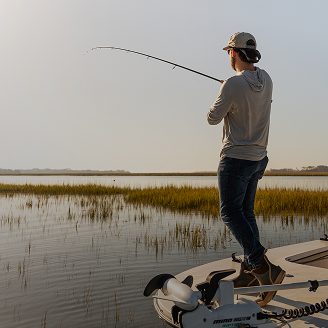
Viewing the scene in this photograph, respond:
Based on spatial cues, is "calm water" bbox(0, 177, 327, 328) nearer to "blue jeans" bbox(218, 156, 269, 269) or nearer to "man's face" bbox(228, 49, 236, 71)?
"blue jeans" bbox(218, 156, 269, 269)

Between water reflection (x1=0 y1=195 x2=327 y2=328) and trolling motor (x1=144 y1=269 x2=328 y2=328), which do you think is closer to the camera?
trolling motor (x1=144 y1=269 x2=328 y2=328)

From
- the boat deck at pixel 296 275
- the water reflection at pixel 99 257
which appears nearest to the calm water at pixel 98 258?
the water reflection at pixel 99 257

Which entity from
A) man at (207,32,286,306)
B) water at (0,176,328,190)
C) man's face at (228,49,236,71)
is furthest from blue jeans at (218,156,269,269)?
water at (0,176,328,190)

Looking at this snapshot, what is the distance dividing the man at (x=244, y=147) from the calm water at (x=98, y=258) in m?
1.32

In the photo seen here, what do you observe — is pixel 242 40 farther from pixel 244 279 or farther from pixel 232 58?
pixel 244 279

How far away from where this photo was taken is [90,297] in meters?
4.05

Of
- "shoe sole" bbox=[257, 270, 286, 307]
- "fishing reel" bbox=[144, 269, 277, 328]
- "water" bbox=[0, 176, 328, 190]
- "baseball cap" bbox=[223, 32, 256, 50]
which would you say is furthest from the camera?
"water" bbox=[0, 176, 328, 190]

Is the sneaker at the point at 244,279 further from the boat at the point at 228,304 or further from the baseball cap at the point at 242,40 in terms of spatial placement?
the baseball cap at the point at 242,40

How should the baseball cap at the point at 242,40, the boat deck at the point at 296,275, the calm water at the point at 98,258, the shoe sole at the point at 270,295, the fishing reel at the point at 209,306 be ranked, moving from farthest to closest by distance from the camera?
the calm water at the point at 98,258 < the baseball cap at the point at 242,40 < the shoe sole at the point at 270,295 < the boat deck at the point at 296,275 < the fishing reel at the point at 209,306

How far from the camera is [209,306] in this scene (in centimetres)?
221

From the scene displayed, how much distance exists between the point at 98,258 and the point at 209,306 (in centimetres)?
408

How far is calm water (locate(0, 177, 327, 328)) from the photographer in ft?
12.0

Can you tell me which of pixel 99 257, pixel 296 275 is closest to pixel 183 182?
pixel 99 257

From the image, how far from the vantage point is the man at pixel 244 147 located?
2680mm
